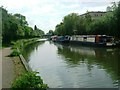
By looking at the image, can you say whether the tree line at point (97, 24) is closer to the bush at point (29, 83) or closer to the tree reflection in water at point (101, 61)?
the tree reflection in water at point (101, 61)

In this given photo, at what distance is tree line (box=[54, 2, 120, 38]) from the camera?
53.5 metres

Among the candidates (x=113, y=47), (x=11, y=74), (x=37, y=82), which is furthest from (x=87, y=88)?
(x=113, y=47)

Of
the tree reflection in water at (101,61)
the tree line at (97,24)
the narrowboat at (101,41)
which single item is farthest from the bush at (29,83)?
the narrowboat at (101,41)

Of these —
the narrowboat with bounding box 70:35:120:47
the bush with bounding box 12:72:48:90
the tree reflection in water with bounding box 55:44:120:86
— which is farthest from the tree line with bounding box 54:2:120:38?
the bush with bounding box 12:72:48:90

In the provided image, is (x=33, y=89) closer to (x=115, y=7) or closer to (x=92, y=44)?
(x=115, y=7)

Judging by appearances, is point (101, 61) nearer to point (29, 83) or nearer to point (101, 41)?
point (29, 83)

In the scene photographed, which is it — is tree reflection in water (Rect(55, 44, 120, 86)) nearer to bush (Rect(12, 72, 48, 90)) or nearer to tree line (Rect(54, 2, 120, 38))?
bush (Rect(12, 72, 48, 90))

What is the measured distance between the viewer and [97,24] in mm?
66812

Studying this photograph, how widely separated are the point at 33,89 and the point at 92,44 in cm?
5297

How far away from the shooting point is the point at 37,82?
10.1m

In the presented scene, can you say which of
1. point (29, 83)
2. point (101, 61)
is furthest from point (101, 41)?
point (29, 83)

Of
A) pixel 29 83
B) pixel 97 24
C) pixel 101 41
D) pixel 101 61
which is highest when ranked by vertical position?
pixel 97 24

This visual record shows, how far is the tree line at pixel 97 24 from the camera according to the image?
5347 centimetres

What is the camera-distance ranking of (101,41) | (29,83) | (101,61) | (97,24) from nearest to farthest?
(29,83)
(101,61)
(101,41)
(97,24)
